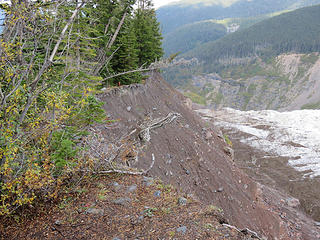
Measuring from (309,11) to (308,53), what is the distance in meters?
70.4

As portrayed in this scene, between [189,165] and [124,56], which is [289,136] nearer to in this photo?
[189,165]

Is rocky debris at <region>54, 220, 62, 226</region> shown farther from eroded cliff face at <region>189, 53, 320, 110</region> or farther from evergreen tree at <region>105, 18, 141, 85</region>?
eroded cliff face at <region>189, 53, 320, 110</region>

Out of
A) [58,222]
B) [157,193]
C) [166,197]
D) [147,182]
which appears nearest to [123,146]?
[147,182]

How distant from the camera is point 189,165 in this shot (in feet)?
50.4

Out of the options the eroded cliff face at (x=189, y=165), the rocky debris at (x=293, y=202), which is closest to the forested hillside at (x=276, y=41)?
the rocky debris at (x=293, y=202)

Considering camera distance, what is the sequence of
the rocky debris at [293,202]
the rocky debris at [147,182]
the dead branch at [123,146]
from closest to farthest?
1. the dead branch at [123,146]
2. the rocky debris at [147,182]
3. the rocky debris at [293,202]

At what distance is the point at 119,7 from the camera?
58.3 ft

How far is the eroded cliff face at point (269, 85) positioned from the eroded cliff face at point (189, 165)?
125 m

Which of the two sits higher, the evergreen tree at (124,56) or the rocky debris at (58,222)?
the evergreen tree at (124,56)

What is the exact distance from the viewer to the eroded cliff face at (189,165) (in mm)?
13312

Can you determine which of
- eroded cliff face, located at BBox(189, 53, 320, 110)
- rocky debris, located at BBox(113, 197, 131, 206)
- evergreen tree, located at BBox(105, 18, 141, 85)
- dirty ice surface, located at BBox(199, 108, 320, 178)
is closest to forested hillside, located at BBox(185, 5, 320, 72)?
eroded cliff face, located at BBox(189, 53, 320, 110)

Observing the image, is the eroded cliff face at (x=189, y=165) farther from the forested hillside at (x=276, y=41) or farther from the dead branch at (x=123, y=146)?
the forested hillside at (x=276, y=41)

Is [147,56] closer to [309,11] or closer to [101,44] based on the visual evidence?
[101,44]

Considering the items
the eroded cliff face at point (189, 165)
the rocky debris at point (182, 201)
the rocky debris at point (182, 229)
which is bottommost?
the eroded cliff face at point (189, 165)
